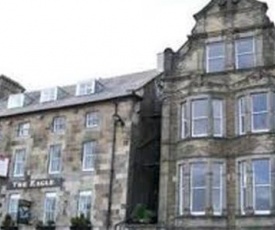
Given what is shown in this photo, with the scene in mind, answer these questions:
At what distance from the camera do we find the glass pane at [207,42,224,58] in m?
34.1

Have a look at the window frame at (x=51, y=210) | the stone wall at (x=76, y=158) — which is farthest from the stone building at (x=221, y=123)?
the window frame at (x=51, y=210)

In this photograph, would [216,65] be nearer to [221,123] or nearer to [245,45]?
[245,45]

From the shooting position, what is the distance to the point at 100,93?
39.7 meters

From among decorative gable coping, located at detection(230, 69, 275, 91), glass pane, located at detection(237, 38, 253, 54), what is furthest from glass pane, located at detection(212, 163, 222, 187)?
glass pane, located at detection(237, 38, 253, 54)

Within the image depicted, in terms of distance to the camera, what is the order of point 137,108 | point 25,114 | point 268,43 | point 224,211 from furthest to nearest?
point 25,114 → point 137,108 → point 268,43 → point 224,211

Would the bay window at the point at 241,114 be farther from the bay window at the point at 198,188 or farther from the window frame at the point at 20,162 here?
the window frame at the point at 20,162

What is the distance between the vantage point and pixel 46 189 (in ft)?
124

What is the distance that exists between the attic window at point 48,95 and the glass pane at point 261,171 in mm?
17444

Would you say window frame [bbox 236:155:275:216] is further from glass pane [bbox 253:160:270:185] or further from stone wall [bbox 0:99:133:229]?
stone wall [bbox 0:99:133:229]

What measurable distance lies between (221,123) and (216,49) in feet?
15.5

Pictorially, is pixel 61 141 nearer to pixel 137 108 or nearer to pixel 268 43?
pixel 137 108

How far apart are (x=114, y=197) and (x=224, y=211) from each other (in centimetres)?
734

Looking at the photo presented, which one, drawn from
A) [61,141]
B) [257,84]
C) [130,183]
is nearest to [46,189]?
[61,141]

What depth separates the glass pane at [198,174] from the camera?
31422mm
